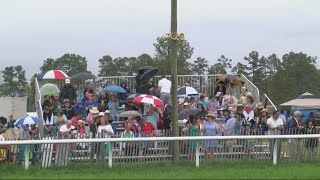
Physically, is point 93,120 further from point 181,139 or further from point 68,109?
point 181,139

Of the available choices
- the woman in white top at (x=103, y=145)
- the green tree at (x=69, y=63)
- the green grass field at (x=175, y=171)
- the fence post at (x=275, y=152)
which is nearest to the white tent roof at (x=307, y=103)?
the fence post at (x=275, y=152)

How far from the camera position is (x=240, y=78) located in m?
26.3

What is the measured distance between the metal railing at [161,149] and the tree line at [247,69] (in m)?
55.3

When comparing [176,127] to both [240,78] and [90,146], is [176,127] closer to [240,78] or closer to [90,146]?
[90,146]

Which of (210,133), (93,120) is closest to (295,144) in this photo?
(210,133)

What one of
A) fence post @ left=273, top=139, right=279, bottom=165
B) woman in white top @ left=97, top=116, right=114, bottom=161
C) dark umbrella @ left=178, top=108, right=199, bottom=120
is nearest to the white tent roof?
dark umbrella @ left=178, top=108, right=199, bottom=120

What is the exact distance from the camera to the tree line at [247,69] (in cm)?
7700

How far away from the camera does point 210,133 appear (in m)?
17.0

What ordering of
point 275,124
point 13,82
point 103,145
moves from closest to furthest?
1. point 103,145
2. point 275,124
3. point 13,82

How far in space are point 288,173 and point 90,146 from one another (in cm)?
480

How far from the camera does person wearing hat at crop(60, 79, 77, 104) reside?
22750mm

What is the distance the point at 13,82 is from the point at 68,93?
86.1 m

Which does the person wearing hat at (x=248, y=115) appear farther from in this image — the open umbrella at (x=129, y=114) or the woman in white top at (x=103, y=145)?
the woman in white top at (x=103, y=145)

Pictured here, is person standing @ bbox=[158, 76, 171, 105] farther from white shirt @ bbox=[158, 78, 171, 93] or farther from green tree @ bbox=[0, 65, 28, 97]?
green tree @ bbox=[0, 65, 28, 97]
